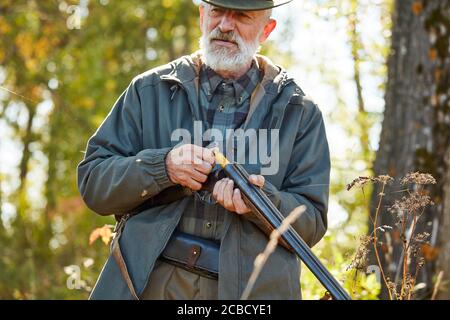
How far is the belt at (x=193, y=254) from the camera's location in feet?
15.3

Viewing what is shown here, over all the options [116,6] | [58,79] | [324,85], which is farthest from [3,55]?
[324,85]

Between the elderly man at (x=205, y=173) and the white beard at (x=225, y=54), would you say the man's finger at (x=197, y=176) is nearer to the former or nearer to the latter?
the elderly man at (x=205, y=173)

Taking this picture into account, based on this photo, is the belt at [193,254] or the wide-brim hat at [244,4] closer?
the belt at [193,254]

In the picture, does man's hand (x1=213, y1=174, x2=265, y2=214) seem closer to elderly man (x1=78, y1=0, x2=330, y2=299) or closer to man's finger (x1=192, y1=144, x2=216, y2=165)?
elderly man (x1=78, y1=0, x2=330, y2=299)

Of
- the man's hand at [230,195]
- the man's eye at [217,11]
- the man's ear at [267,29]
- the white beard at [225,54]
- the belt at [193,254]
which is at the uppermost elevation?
the man's eye at [217,11]

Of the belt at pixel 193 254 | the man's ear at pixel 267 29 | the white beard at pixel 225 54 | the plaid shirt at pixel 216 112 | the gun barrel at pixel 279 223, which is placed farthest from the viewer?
the man's ear at pixel 267 29

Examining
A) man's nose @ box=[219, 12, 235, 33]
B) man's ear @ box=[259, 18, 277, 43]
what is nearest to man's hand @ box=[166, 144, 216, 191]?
man's nose @ box=[219, 12, 235, 33]

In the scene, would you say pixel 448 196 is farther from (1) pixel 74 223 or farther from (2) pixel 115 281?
(1) pixel 74 223

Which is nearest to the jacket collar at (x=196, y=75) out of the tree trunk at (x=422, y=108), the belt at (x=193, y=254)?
the belt at (x=193, y=254)

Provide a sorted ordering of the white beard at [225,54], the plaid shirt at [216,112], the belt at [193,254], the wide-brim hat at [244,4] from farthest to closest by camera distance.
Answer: the white beard at [225,54] < the wide-brim hat at [244,4] < the plaid shirt at [216,112] < the belt at [193,254]

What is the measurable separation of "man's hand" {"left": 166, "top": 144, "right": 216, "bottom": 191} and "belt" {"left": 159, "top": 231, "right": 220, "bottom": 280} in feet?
0.91

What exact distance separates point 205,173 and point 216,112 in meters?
0.52

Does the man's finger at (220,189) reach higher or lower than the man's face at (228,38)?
lower
